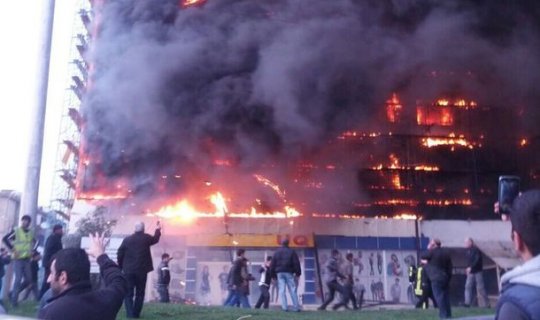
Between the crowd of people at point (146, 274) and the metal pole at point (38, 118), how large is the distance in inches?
18.4

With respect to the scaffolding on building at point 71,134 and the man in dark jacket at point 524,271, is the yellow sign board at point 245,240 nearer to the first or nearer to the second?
the scaffolding on building at point 71,134

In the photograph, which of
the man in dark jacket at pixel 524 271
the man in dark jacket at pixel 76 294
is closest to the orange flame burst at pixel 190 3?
the man in dark jacket at pixel 76 294

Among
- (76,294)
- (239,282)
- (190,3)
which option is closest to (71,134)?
(190,3)

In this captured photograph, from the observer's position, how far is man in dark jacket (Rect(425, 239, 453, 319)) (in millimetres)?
7457

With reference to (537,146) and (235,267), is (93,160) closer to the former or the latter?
(235,267)

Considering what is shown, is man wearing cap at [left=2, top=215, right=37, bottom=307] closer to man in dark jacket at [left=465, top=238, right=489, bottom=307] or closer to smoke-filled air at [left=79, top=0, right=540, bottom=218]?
man in dark jacket at [left=465, top=238, right=489, bottom=307]

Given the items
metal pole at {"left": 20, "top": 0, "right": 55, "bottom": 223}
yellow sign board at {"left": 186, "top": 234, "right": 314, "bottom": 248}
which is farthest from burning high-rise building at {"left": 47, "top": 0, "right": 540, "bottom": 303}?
metal pole at {"left": 20, "top": 0, "right": 55, "bottom": 223}

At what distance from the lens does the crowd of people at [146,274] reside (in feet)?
4.80

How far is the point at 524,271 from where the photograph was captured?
1441mm

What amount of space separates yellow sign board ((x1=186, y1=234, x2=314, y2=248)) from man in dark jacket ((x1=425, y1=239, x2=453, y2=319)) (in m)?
8.03

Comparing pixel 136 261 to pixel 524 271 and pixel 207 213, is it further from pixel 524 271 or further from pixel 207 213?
pixel 207 213

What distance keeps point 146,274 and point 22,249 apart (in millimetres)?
2061

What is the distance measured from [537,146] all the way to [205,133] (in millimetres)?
12744

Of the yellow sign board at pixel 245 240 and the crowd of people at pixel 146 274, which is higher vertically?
the yellow sign board at pixel 245 240
